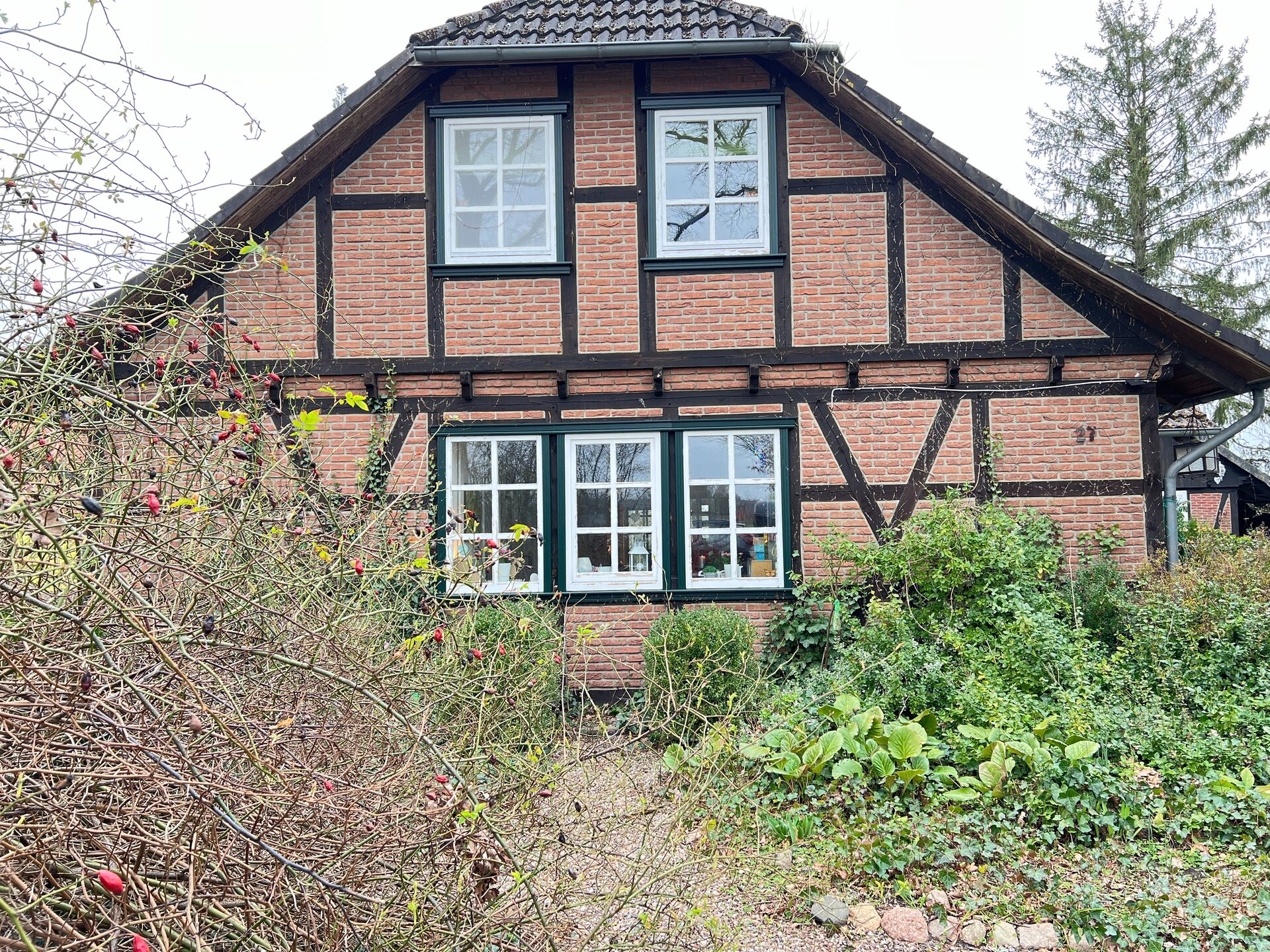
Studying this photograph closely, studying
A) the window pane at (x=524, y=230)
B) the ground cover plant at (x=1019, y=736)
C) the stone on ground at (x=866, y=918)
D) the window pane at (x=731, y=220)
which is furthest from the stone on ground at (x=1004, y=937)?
the window pane at (x=524, y=230)

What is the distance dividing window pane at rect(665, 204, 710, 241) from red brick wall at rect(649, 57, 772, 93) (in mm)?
1037

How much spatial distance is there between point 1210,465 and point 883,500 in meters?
8.68

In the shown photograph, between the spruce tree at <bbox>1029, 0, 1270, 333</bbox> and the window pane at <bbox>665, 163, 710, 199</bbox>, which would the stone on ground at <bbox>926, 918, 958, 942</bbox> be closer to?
the window pane at <bbox>665, 163, 710, 199</bbox>

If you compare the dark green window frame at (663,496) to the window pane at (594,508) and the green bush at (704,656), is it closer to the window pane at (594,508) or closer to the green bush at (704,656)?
the window pane at (594,508)

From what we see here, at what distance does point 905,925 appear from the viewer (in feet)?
13.1

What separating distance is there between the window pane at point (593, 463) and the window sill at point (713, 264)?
1655mm

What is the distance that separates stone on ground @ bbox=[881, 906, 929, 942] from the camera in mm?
3953

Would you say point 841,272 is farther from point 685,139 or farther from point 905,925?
point 905,925

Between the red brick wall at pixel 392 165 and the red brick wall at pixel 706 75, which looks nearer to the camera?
the red brick wall at pixel 706 75

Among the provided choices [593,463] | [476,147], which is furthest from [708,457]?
[476,147]

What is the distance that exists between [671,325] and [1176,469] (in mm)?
4468

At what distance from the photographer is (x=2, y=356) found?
8.25 ft

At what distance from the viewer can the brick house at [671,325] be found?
776cm

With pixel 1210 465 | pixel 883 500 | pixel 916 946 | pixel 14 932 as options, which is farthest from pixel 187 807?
pixel 1210 465
